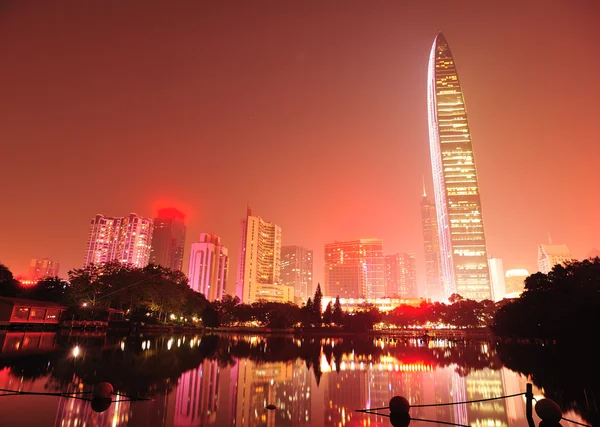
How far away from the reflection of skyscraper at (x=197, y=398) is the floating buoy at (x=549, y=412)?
38.0 ft

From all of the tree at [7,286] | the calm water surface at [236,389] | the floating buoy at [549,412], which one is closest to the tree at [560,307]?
the calm water surface at [236,389]

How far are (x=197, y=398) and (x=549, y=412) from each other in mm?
13122

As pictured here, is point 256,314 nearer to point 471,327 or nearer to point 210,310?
point 210,310

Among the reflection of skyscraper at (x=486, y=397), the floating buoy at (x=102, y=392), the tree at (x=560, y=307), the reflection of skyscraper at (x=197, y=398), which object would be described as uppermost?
the tree at (x=560, y=307)

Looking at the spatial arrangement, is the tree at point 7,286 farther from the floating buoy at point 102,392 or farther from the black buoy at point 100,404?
the black buoy at point 100,404

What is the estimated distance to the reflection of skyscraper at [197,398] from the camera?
41.9 ft

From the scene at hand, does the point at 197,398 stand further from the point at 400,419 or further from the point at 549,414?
the point at 549,414

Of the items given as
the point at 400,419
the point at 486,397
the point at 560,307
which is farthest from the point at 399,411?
the point at 560,307

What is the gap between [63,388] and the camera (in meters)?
16.1

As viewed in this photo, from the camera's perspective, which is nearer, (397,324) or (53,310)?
(53,310)

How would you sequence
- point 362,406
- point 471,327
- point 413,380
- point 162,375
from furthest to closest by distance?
point 471,327
point 413,380
point 162,375
point 362,406

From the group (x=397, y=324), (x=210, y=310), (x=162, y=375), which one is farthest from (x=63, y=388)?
(x=397, y=324)

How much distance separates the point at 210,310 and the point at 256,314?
80.4ft

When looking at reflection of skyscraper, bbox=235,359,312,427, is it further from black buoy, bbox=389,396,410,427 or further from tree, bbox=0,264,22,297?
tree, bbox=0,264,22,297
